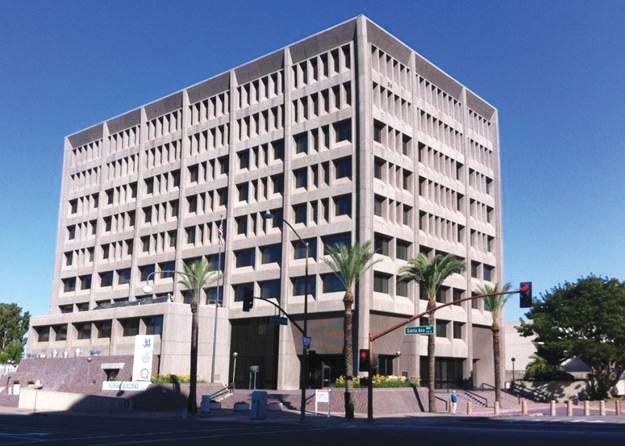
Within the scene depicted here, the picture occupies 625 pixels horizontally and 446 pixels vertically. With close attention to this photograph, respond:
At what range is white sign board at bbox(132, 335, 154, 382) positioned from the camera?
56.6 meters

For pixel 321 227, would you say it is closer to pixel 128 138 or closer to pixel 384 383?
pixel 384 383

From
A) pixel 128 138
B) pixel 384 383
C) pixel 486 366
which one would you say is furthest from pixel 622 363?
pixel 128 138

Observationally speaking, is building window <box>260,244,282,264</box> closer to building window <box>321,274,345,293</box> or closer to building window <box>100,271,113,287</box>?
building window <box>321,274,345,293</box>

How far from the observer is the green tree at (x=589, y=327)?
2468 inches

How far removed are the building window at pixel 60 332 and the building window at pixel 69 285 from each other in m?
9.74

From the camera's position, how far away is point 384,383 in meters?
52.4

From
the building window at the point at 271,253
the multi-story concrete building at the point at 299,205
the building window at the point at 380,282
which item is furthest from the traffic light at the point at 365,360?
the building window at the point at 271,253

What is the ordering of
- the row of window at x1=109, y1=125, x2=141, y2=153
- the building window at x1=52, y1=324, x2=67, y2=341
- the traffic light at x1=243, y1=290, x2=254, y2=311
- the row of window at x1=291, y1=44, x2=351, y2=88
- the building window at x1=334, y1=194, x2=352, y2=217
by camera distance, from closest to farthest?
1. the traffic light at x1=243, y1=290, x2=254, y2=311
2. the building window at x1=334, y1=194, x2=352, y2=217
3. the row of window at x1=291, y1=44, x2=351, y2=88
4. the building window at x1=52, y1=324, x2=67, y2=341
5. the row of window at x1=109, y1=125, x2=141, y2=153

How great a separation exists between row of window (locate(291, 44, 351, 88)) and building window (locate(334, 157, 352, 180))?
8687 mm

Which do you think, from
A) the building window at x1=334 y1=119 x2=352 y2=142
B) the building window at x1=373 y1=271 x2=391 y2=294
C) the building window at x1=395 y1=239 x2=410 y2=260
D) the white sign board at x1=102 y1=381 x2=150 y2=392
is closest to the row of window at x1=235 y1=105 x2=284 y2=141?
the building window at x1=334 y1=119 x2=352 y2=142

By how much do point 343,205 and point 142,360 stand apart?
22.2 meters

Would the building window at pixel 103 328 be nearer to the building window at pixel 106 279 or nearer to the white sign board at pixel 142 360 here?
the building window at pixel 106 279

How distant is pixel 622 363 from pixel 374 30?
39.0 meters

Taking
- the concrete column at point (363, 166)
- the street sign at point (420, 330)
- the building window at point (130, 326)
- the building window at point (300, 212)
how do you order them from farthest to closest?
the building window at point (130, 326)
the building window at point (300, 212)
the concrete column at point (363, 166)
the street sign at point (420, 330)
